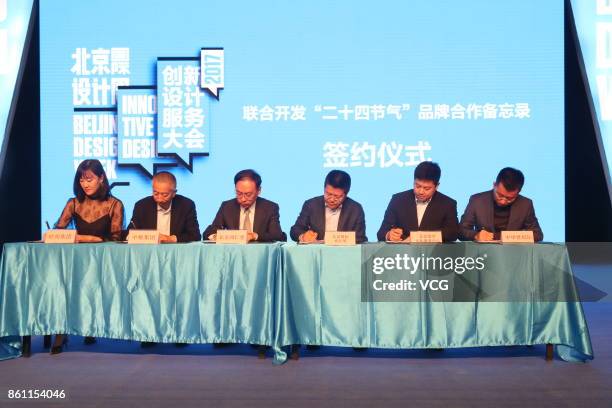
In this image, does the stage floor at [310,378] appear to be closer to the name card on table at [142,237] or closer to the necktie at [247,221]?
the name card on table at [142,237]

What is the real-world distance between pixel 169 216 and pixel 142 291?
2.41ft

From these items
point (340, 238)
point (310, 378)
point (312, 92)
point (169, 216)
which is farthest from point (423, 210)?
point (312, 92)

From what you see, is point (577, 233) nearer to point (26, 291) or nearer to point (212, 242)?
point (212, 242)

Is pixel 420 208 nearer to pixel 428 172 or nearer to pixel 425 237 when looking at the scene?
pixel 428 172

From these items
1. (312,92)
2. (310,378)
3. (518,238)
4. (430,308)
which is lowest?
(310,378)

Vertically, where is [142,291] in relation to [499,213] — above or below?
below

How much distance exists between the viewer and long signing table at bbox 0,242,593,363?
120 inches

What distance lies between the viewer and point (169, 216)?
3.77 metres

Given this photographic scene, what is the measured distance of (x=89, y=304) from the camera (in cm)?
314

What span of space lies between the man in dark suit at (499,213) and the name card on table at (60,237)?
2062 mm

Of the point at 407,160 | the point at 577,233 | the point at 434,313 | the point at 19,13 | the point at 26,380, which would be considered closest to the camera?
the point at 26,380

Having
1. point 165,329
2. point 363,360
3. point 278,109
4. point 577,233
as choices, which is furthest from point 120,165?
point 577,233

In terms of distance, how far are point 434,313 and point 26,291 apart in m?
1.91

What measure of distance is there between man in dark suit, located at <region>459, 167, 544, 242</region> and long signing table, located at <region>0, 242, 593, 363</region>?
A: 1.91 ft
